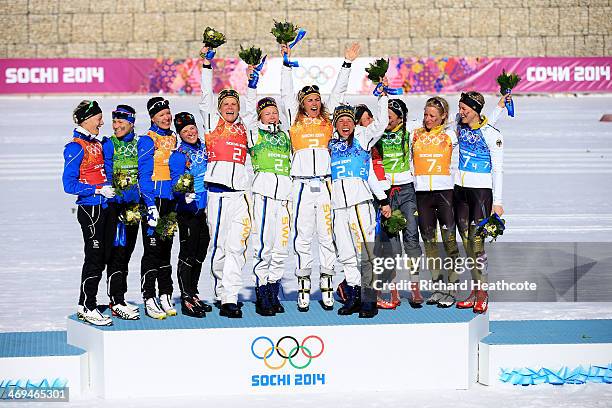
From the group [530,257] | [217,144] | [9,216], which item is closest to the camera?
[217,144]

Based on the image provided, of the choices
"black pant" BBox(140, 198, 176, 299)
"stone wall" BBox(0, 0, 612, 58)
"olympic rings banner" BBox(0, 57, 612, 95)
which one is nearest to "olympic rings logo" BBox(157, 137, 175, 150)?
"black pant" BBox(140, 198, 176, 299)

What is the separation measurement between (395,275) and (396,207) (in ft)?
1.81

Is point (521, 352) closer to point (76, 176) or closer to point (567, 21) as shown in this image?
point (76, 176)

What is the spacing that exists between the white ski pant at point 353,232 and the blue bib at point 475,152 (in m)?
0.90

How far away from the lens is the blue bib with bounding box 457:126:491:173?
8508 millimetres

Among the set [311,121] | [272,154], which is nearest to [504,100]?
[311,121]

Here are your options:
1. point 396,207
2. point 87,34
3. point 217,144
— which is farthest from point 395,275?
point 87,34

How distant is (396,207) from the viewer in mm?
8625

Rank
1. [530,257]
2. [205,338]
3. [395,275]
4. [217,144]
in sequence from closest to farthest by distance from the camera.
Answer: [205,338], [217,144], [395,275], [530,257]

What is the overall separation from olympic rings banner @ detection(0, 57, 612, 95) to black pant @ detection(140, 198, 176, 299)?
105 ft

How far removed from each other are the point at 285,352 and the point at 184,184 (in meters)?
1.45

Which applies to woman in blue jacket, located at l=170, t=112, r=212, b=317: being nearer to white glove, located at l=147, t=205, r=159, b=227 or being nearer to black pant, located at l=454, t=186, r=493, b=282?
white glove, located at l=147, t=205, r=159, b=227

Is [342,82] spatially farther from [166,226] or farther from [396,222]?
[166,226]

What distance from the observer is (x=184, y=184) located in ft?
26.3
